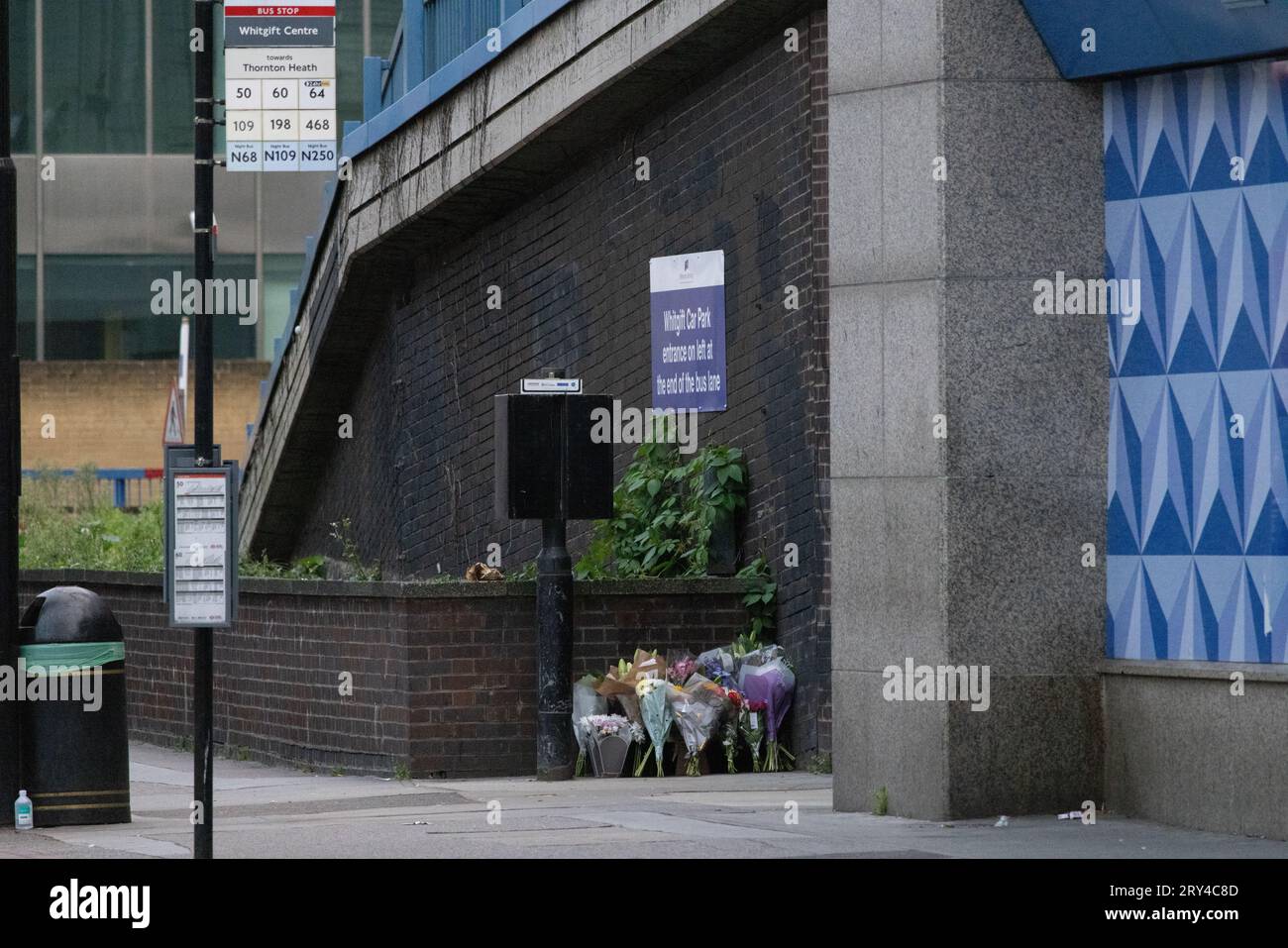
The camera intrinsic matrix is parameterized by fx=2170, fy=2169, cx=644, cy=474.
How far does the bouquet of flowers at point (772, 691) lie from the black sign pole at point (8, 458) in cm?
478

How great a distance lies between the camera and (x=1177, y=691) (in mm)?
10852

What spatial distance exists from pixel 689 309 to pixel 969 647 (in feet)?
17.6

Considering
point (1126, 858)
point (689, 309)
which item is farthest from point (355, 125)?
point (1126, 858)

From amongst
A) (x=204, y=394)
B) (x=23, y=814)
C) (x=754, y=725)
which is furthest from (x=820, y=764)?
(x=204, y=394)

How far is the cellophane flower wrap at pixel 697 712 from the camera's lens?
13.9 meters

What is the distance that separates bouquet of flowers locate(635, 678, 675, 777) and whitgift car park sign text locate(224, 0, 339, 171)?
12.5 feet

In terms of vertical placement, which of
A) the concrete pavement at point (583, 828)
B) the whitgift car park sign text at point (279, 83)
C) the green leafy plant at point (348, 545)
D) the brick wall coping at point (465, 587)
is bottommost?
the concrete pavement at point (583, 828)

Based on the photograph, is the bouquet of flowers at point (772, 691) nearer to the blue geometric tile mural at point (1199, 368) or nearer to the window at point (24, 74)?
the blue geometric tile mural at point (1199, 368)

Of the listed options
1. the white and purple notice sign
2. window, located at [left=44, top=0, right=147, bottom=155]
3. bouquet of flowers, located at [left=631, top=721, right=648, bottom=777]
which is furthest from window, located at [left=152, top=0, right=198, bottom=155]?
bouquet of flowers, located at [left=631, top=721, right=648, bottom=777]

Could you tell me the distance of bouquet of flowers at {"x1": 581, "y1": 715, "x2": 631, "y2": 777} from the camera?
13.8m

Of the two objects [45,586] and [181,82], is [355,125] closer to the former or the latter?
[45,586]

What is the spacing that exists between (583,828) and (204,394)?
10.1ft

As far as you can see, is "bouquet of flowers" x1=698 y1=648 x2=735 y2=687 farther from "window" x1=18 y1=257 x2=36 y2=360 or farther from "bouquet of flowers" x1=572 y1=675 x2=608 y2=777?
"window" x1=18 y1=257 x2=36 y2=360

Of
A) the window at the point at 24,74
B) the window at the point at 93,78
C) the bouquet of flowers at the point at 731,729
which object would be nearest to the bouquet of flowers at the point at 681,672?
the bouquet of flowers at the point at 731,729
